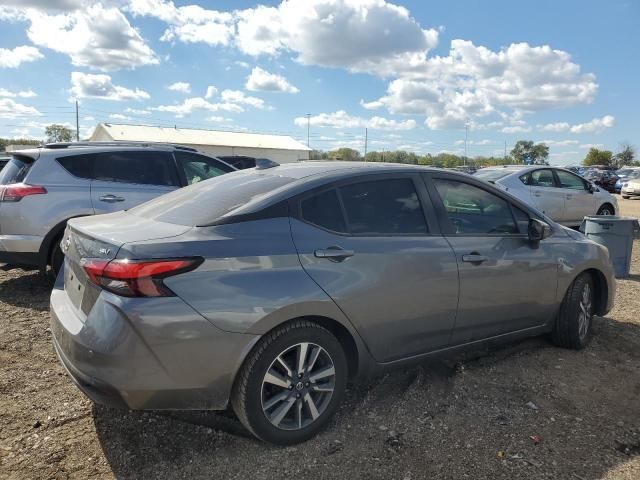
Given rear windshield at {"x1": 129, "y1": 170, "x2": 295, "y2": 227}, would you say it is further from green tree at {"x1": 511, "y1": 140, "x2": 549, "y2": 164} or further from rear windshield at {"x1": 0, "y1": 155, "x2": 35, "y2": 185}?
green tree at {"x1": 511, "y1": 140, "x2": 549, "y2": 164}

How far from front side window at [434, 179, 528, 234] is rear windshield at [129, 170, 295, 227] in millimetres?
1206

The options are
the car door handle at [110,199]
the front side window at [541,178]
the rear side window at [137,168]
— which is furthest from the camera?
the front side window at [541,178]

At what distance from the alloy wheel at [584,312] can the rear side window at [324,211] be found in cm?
261

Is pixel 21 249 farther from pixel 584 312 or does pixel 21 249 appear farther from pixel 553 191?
pixel 553 191

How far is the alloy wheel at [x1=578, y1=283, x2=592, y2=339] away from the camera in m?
4.64

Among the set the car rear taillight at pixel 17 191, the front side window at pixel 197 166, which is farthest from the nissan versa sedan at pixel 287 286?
the front side window at pixel 197 166

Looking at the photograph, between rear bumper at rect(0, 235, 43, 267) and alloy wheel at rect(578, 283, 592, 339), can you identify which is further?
rear bumper at rect(0, 235, 43, 267)

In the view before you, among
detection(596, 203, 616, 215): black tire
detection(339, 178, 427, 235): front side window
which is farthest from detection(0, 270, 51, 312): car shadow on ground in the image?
detection(596, 203, 616, 215): black tire

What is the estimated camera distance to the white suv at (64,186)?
575 cm

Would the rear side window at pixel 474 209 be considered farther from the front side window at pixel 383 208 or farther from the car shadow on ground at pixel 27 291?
the car shadow on ground at pixel 27 291

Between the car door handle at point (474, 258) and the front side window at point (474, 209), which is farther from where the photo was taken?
the front side window at point (474, 209)

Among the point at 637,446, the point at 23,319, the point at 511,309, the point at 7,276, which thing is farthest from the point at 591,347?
the point at 7,276

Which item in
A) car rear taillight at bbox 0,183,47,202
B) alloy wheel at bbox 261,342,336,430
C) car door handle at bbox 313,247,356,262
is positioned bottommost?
alloy wheel at bbox 261,342,336,430

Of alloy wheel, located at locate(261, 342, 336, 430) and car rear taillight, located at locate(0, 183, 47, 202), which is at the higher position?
car rear taillight, located at locate(0, 183, 47, 202)
